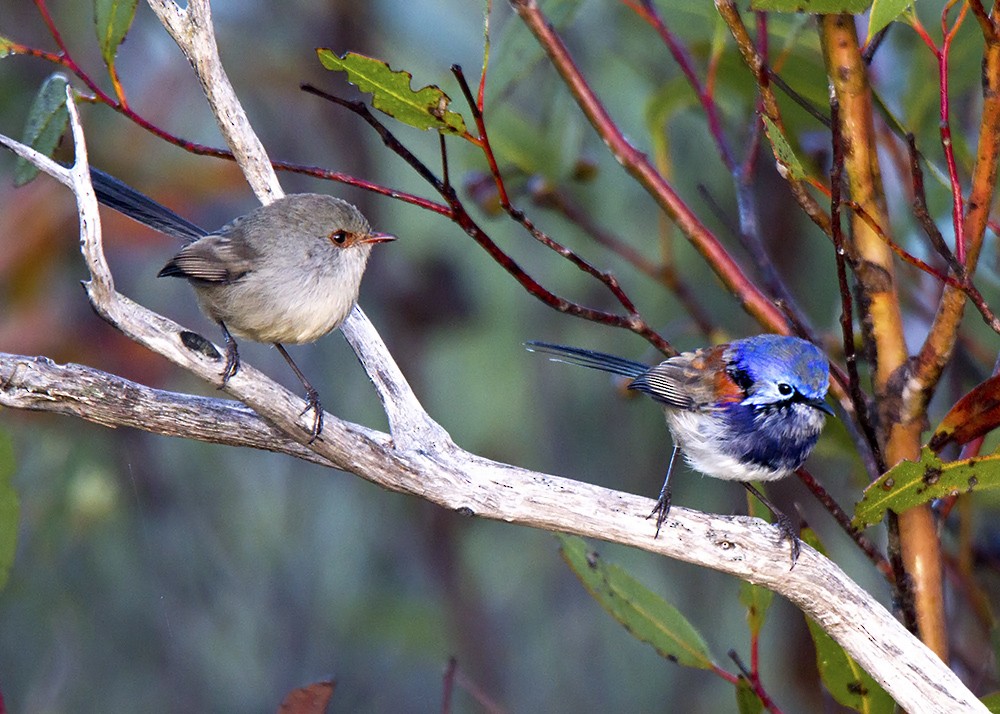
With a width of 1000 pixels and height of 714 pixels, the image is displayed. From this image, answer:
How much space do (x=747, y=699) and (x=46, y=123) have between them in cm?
180

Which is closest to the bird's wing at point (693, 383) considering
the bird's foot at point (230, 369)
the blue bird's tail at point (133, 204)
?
the bird's foot at point (230, 369)

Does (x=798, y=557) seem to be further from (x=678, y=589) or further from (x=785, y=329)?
(x=678, y=589)

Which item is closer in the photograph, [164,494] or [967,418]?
[967,418]

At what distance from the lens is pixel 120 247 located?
3.68m

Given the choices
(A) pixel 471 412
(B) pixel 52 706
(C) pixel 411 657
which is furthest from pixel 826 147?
(B) pixel 52 706

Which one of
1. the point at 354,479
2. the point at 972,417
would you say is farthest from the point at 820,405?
the point at 354,479

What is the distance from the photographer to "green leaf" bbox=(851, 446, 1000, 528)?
1827mm

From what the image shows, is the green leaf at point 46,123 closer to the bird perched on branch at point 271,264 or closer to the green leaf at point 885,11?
the bird perched on branch at point 271,264

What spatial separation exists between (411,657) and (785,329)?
2.96 metres

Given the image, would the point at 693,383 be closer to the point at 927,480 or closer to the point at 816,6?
the point at 927,480

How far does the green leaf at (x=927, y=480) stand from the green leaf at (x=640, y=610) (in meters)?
0.55

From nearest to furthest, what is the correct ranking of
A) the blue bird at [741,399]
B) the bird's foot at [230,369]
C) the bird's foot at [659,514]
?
1. the bird's foot at [230,369]
2. the bird's foot at [659,514]
3. the blue bird at [741,399]

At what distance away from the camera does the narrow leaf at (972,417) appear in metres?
1.83

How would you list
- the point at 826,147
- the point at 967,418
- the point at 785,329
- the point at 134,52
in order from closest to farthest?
the point at 967,418
the point at 785,329
the point at 826,147
the point at 134,52
